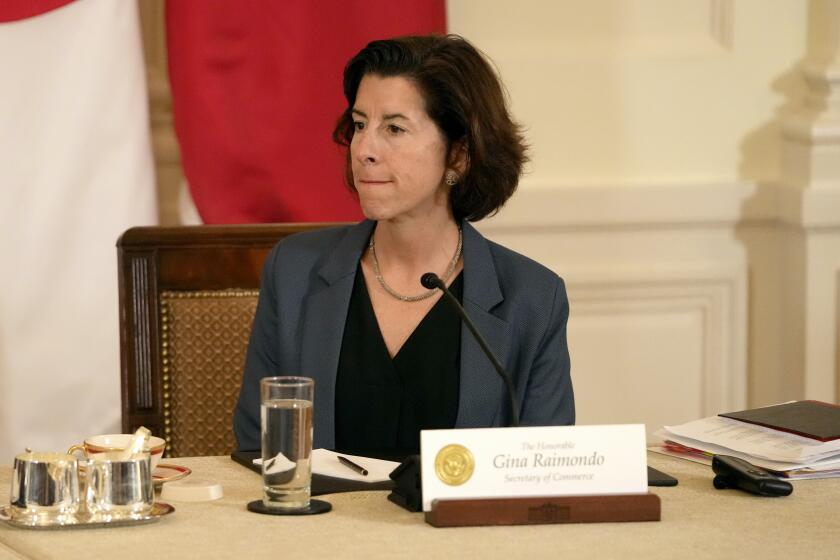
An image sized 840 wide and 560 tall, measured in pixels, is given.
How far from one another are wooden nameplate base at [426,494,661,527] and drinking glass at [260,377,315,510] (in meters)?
0.17

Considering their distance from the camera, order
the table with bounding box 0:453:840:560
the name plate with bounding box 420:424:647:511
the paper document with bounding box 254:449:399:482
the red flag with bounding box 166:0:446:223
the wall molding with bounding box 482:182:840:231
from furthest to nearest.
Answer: the wall molding with bounding box 482:182:840:231 < the red flag with bounding box 166:0:446:223 < the paper document with bounding box 254:449:399:482 < the name plate with bounding box 420:424:647:511 < the table with bounding box 0:453:840:560

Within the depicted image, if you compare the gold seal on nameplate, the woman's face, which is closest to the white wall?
the woman's face

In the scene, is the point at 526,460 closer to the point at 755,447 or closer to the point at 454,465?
the point at 454,465

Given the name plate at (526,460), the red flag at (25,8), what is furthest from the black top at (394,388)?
the red flag at (25,8)

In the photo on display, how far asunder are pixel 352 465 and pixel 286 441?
26 centimetres

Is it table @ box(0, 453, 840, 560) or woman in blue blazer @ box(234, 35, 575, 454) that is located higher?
woman in blue blazer @ box(234, 35, 575, 454)

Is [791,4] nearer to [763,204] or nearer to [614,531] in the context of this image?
[763,204]

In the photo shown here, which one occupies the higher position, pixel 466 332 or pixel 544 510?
pixel 466 332

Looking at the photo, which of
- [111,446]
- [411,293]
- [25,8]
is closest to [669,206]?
[411,293]

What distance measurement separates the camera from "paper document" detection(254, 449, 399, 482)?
190cm

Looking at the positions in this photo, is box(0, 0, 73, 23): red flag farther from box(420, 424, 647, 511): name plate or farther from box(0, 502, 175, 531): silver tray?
box(420, 424, 647, 511): name plate

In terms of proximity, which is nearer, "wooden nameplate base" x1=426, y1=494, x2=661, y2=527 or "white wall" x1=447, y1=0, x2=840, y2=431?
"wooden nameplate base" x1=426, y1=494, x2=661, y2=527

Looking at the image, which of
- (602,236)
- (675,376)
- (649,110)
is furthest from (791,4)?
(675,376)

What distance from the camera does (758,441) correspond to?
6.78 ft
